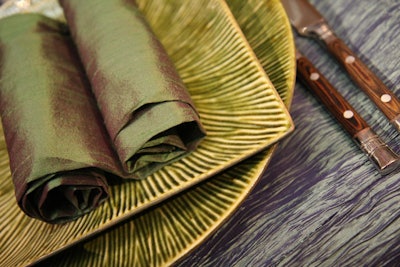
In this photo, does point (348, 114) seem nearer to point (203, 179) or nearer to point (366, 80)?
point (366, 80)

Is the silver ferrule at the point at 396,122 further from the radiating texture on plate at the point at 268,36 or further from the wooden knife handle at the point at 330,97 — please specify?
the radiating texture on plate at the point at 268,36

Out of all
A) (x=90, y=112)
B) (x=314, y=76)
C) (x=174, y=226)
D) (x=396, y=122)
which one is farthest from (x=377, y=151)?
(x=90, y=112)

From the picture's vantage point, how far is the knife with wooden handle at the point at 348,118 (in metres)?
0.62

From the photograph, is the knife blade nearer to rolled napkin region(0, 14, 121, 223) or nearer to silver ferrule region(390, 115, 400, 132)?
silver ferrule region(390, 115, 400, 132)

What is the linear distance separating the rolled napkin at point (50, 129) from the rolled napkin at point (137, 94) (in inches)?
1.1

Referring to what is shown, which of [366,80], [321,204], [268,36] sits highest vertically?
[268,36]

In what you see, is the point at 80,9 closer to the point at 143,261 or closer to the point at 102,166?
the point at 102,166

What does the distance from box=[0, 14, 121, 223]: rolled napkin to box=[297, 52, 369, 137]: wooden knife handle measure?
341 millimetres

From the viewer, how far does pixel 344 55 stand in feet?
2.45

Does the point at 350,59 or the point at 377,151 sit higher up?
the point at 350,59

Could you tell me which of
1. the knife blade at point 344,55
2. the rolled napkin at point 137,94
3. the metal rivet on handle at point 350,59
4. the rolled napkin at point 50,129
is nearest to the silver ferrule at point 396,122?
the knife blade at point 344,55

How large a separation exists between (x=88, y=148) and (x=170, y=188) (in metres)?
0.13

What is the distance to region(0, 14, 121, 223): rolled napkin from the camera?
60 centimetres

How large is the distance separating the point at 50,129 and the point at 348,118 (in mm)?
439
